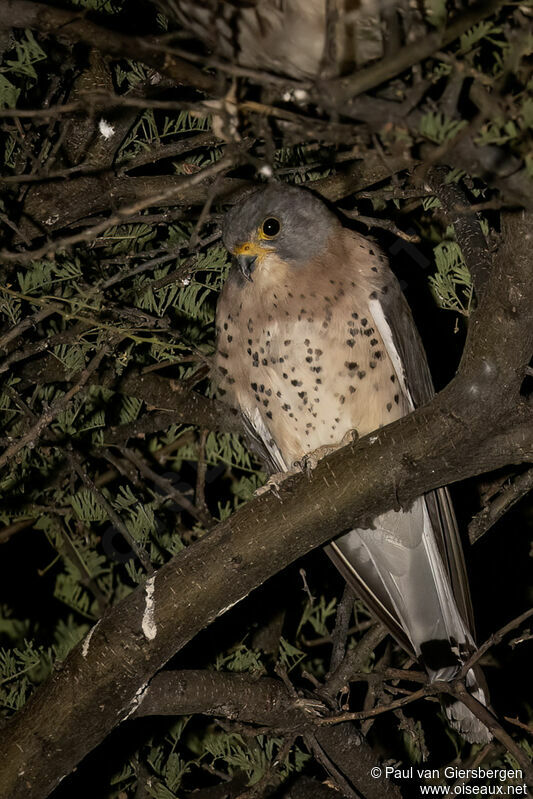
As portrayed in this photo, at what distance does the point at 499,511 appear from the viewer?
275 cm

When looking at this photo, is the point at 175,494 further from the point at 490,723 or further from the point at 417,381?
the point at 490,723

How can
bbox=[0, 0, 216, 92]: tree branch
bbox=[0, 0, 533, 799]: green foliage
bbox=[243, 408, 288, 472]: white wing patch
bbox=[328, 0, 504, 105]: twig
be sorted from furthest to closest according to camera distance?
bbox=[243, 408, 288, 472]: white wing patch, bbox=[0, 0, 533, 799]: green foliage, bbox=[0, 0, 216, 92]: tree branch, bbox=[328, 0, 504, 105]: twig

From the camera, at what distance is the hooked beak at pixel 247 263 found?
8.54ft

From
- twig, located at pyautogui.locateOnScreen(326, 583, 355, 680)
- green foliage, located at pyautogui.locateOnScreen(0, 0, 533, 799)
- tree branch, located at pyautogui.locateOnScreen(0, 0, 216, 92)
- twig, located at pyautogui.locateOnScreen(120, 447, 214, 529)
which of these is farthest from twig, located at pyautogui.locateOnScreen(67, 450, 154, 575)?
tree branch, located at pyautogui.locateOnScreen(0, 0, 216, 92)

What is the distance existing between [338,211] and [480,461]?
125 cm

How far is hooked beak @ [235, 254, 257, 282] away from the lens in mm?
2602

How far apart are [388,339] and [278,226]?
1.64ft

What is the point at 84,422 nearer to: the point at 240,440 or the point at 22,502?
the point at 22,502

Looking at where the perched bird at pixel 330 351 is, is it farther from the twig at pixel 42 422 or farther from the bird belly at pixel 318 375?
the twig at pixel 42 422

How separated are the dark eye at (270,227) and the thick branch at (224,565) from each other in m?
0.86

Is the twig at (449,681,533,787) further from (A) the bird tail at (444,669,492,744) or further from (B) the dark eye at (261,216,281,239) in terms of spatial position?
(B) the dark eye at (261,216,281,239)

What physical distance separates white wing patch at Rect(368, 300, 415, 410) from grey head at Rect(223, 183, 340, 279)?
261 mm

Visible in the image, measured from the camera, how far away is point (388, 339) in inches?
→ 103

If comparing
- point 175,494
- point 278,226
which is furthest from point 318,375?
point 175,494
